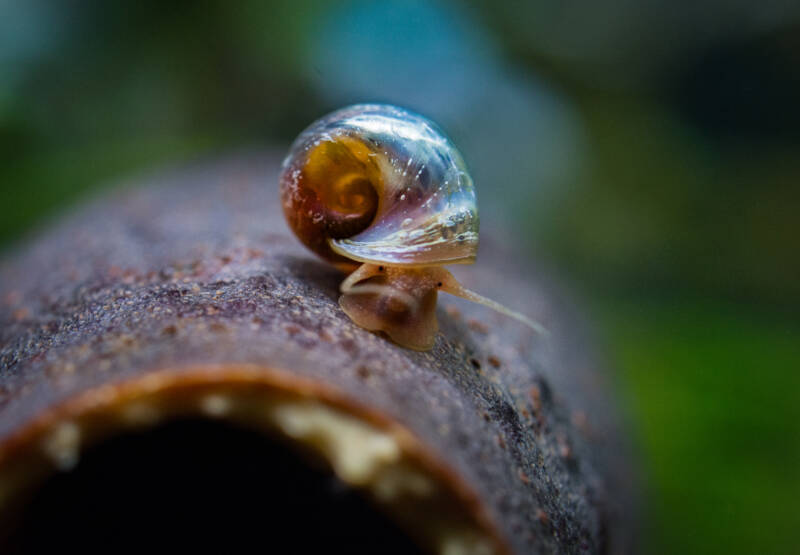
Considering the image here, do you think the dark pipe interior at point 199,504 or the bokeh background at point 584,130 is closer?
the dark pipe interior at point 199,504

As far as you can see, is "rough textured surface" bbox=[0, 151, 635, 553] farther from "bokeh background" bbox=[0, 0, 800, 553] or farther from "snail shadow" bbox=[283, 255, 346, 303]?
"bokeh background" bbox=[0, 0, 800, 553]

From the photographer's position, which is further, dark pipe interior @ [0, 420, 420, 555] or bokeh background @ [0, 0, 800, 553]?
bokeh background @ [0, 0, 800, 553]

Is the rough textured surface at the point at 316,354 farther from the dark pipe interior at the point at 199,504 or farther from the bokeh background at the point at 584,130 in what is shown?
the bokeh background at the point at 584,130

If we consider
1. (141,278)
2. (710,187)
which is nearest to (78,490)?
(141,278)

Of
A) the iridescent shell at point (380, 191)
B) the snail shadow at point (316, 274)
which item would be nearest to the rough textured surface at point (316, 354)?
the snail shadow at point (316, 274)

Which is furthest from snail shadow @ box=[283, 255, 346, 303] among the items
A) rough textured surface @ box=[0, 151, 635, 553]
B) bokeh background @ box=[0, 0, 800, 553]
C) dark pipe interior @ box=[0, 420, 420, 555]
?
bokeh background @ box=[0, 0, 800, 553]

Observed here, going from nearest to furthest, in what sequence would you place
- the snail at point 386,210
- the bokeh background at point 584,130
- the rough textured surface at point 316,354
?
the rough textured surface at point 316,354 → the snail at point 386,210 → the bokeh background at point 584,130
